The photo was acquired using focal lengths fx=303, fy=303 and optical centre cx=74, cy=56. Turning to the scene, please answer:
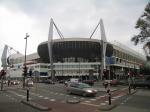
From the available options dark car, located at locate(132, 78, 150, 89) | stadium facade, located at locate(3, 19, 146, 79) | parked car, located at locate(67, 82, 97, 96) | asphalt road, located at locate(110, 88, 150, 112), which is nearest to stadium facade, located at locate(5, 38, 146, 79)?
stadium facade, located at locate(3, 19, 146, 79)

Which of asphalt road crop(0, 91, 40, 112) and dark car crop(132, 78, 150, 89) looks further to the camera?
dark car crop(132, 78, 150, 89)

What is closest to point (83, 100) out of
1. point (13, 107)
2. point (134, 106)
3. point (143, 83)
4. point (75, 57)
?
point (134, 106)

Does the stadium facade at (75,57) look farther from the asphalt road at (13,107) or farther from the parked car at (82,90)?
the asphalt road at (13,107)

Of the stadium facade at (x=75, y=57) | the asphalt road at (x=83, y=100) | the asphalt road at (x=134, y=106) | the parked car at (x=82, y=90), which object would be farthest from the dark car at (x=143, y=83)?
the stadium facade at (x=75, y=57)

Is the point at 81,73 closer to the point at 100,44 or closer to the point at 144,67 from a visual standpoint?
the point at 100,44

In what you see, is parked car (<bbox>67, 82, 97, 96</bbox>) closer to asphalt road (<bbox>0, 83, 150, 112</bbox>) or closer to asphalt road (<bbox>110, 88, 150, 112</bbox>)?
asphalt road (<bbox>0, 83, 150, 112</bbox>)

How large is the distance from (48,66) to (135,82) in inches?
4670

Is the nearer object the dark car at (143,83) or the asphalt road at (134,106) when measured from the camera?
the asphalt road at (134,106)

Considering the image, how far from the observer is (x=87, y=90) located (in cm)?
3594

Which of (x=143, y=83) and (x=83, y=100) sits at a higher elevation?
(x=143, y=83)

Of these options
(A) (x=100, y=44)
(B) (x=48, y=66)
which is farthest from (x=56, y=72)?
(A) (x=100, y=44)

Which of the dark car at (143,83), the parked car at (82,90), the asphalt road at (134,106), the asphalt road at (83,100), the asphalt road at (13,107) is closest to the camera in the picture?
the asphalt road at (13,107)

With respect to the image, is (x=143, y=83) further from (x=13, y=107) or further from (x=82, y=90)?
(x=13, y=107)

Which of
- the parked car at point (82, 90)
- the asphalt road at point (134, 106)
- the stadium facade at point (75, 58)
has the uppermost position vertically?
the stadium facade at point (75, 58)
